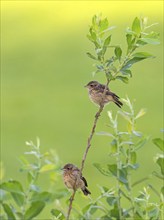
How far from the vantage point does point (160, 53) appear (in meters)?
13.9

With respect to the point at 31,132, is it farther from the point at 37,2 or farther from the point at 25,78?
the point at 37,2

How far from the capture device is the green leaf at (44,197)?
2428 millimetres

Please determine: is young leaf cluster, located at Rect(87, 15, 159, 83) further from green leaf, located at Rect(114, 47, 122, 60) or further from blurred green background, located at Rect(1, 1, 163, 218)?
blurred green background, located at Rect(1, 1, 163, 218)

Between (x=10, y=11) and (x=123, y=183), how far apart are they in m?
13.9

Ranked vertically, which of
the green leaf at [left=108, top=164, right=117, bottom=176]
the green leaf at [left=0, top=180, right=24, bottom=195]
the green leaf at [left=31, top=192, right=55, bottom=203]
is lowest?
the green leaf at [left=31, top=192, right=55, bottom=203]

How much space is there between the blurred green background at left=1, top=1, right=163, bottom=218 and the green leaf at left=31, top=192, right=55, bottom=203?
5948 mm

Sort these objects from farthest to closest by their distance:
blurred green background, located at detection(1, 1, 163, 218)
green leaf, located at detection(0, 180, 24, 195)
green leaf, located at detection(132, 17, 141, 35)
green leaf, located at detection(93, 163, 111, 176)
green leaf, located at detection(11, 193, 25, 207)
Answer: blurred green background, located at detection(1, 1, 163, 218) → green leaf, located at detection(11, 193, 25, 207) → green leaf, located at detection(0, 180, 24, 195) → green leaf, located at detection(93, 163, 111, 176) → green leaf, located at detection(132, 17, 141, 35)

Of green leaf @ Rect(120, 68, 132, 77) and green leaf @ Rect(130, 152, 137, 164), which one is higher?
green leaf @ Rect(120, 68, 132, 77)

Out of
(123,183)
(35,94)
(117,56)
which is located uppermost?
(117,56)

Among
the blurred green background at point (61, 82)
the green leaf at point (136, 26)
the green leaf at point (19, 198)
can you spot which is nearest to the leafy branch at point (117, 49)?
the green leaf at point (136, 26)

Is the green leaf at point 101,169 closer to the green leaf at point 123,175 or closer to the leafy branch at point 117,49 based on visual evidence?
the green leaf at point 123,175

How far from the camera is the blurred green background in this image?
1050 cm

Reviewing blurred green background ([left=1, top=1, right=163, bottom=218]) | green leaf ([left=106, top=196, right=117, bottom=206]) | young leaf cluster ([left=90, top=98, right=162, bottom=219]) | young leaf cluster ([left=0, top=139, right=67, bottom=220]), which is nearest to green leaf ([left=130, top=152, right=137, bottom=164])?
young leaf cluster ([left=90, top=98, right=162, bottom=219])

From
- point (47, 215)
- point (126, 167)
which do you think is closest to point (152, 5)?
point (47, 215)
